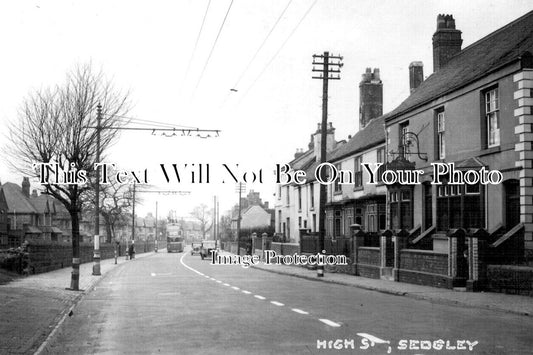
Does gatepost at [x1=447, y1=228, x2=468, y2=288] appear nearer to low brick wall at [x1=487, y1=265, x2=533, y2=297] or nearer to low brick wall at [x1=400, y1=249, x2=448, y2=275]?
low brick wall at [x1=400, y1=249, x2=448, y2=275]

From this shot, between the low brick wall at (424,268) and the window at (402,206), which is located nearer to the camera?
the low brick wall at (424,268)

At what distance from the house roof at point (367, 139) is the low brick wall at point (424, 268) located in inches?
480

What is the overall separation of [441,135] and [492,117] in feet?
12.7

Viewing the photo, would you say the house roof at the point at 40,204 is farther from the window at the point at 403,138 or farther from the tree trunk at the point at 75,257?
the window at the point at 403,138

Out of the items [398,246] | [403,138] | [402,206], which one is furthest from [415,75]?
[398,246]

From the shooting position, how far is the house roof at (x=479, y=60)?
73.6ft

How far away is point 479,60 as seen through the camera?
26.0 metres

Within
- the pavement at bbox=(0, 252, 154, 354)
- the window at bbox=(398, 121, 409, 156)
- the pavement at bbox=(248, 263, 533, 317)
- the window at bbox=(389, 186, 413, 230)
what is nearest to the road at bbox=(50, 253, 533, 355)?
the pavement at bbox=(0, 252, 154, 354)

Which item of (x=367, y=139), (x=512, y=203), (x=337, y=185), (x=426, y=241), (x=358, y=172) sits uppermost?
(x=367, y=139)

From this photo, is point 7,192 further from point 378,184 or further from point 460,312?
point 460,312

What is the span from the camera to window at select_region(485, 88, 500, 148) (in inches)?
885

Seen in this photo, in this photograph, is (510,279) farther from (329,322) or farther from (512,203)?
(329,322)

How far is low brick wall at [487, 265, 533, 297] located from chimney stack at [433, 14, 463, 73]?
15301mm

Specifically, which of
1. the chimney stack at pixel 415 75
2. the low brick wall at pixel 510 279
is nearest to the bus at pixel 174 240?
the chimney stack at pixel 415 75
